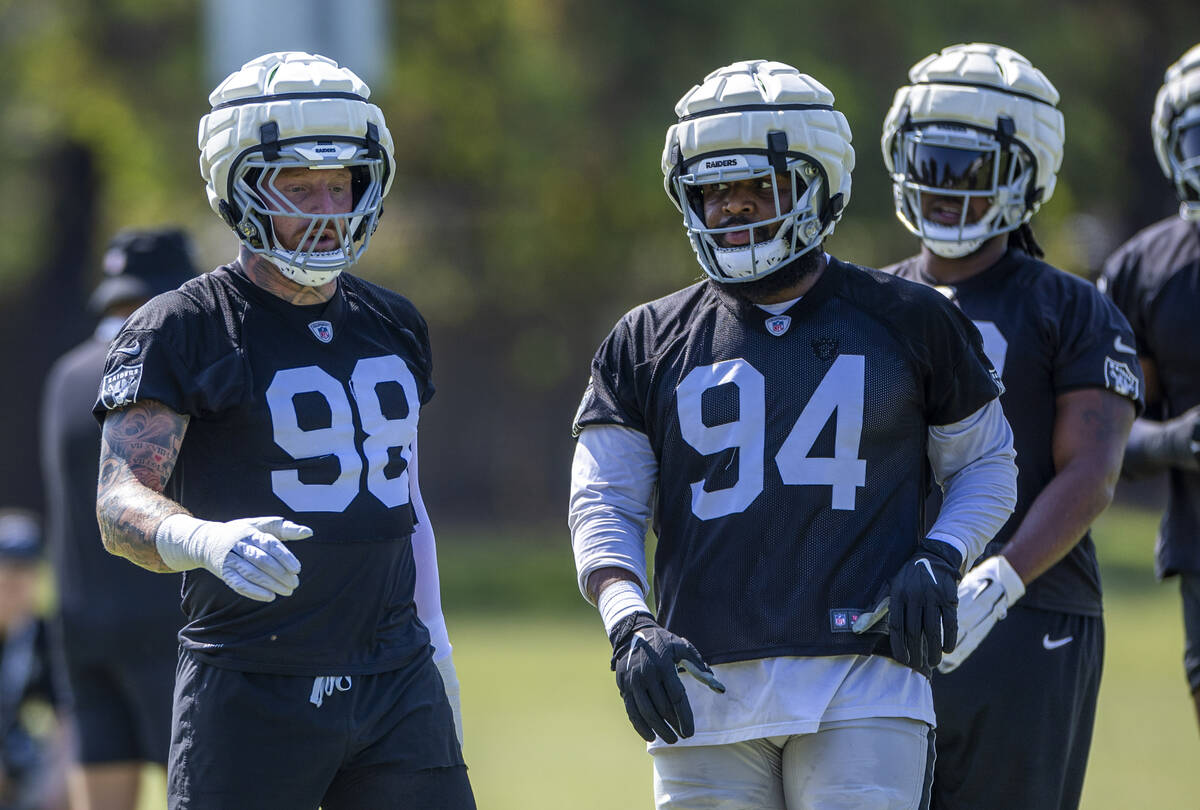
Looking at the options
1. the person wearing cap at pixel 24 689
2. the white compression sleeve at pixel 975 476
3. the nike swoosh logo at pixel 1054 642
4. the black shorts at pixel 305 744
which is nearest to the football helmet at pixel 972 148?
the white compression sleeve at pixel 975 476

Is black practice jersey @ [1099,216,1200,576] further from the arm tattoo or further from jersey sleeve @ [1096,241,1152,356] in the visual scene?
the arm tattoo

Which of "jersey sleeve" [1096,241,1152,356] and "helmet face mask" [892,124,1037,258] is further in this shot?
"jersey sleeve" [1096,241,1152,356]

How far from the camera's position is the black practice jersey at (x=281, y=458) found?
3.40 m

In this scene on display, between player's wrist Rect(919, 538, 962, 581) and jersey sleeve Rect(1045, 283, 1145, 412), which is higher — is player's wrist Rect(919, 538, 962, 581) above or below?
below

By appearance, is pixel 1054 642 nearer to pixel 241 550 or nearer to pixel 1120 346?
pixel 1120 346

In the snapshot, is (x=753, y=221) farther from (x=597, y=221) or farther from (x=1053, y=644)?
(x=597, y=221)

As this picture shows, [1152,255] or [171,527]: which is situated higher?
[1152,255]

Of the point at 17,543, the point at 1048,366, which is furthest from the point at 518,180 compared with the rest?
the point at 1048,366

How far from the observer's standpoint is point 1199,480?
4.88 meters

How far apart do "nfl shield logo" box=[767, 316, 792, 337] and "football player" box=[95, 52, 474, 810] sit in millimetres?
837

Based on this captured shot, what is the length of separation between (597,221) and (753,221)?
1442 centimetres

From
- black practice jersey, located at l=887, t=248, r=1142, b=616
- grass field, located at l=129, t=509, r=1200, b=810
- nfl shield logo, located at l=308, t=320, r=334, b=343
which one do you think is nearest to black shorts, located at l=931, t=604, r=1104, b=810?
black practice jersey, located at l=887, t=248, r=1142, b=616

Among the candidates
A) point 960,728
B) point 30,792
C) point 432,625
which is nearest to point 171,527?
point 432,625

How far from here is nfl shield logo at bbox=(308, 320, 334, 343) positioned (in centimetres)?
360
